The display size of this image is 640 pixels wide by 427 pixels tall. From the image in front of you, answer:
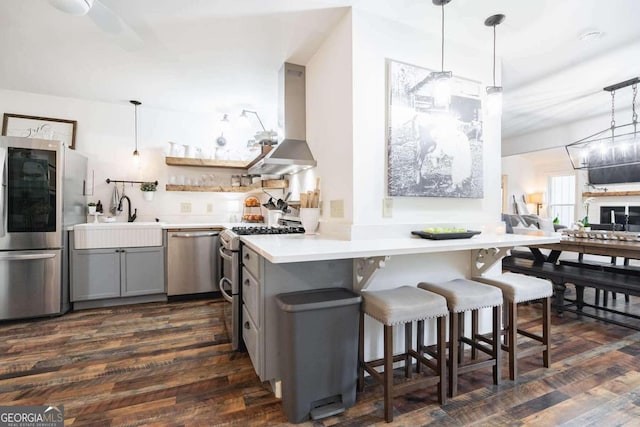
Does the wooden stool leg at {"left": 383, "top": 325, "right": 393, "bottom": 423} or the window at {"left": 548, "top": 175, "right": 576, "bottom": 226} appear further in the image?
the window at {"left": 548, "top": 175, "right": 576, "bottom": 226}

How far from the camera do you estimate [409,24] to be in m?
2.12

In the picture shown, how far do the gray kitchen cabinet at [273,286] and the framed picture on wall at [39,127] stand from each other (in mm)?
3194

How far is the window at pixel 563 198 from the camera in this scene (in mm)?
7461

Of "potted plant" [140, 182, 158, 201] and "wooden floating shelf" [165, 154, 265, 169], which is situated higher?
"wooden floating shelf" [165, 154, 265, 169]

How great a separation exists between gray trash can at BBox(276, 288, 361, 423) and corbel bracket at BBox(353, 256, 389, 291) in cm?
16

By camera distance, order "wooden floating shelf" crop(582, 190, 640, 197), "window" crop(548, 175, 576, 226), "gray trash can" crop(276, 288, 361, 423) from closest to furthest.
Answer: "gray trash can" crop(276, 288, 361, 423)
"wooden floating shelf" crop(582, 190, 640, 197)
"window" crop(548, 175, 576, 226)

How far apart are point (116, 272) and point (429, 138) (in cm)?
330

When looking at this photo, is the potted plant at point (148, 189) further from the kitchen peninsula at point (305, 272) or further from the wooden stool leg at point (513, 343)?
the wooden stool leg at point (513, 343)

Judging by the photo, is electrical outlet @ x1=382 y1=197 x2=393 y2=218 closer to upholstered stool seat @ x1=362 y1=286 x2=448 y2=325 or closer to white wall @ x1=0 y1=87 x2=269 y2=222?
upholstered stool seat @ x1=362 y1=286 x2=448 y2=325

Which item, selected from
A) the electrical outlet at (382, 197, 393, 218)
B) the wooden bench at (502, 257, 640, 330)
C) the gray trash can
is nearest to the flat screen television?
the wooden bench at (502, 257, 640, 330)

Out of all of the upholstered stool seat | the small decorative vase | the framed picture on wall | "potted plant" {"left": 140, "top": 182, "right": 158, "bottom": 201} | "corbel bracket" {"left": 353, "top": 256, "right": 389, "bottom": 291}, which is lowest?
the upholstered stool seat

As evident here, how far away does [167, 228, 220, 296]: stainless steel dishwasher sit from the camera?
3393mm

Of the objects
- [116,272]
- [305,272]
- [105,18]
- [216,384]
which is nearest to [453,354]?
[305,272]

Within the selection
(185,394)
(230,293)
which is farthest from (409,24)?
(185,394)
